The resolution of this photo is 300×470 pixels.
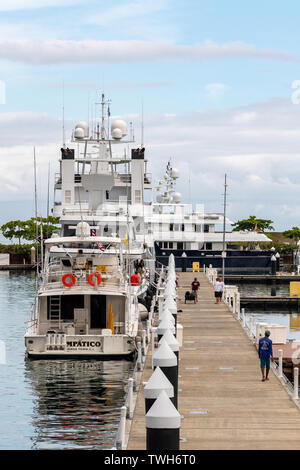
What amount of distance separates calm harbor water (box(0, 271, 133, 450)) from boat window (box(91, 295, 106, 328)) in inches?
116

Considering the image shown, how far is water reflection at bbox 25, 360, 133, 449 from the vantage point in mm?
20000

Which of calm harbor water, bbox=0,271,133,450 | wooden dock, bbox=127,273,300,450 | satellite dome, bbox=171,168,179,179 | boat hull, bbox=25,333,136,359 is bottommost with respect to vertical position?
calm harbor water, bbox=0,271,133,450

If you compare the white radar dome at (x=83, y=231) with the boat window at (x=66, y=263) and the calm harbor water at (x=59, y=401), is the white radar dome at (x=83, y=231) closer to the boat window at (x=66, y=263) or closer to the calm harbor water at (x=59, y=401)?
the boat window at (x=66, y=263)

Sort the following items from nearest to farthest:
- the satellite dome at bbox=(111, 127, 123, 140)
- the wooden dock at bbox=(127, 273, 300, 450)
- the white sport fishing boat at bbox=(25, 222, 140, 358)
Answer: the wooden dock at bbox=(127, 273, 300, 450) → the white sport fishing boat at bbox=(25, 222, 140, 358) → the satellite dome at bbox=(111, 127, 123, 140)

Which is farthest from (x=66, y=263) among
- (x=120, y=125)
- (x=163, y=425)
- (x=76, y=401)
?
(x=163, y=425)

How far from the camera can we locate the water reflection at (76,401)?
20.0 metres

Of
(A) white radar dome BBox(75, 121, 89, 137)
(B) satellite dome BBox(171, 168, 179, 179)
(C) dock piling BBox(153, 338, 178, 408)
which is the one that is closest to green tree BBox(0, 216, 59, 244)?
(B) satellite dome BBox(171, 168, 179, 179)

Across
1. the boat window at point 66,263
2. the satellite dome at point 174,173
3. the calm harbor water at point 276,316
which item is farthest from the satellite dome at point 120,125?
the satellite dome at point 174,173

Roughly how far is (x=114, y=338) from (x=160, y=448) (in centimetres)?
1887

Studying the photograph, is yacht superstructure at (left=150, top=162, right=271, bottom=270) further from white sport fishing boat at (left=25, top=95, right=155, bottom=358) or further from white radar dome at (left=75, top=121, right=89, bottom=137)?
white sport fishing boat at (left=25, top=95, right=155, bottom=358)

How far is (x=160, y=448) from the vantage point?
1069cm

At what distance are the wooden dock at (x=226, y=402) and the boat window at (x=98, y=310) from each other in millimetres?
3994

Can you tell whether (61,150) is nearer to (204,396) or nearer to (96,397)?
(96,397)
